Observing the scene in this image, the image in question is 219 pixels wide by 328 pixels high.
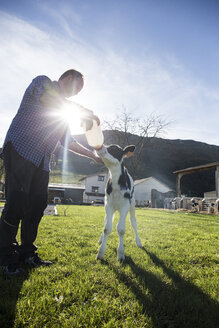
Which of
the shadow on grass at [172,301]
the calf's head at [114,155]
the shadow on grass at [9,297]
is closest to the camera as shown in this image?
the shadow on grass at [9,297]

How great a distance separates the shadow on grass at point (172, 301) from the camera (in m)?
1.95

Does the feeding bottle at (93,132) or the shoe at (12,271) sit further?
the feeding bottle at (93,132)

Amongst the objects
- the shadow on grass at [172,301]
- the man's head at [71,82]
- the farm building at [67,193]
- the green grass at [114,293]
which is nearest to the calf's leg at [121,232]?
the green grass at [114,293]

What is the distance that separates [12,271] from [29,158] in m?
1.50

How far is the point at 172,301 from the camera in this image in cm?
228

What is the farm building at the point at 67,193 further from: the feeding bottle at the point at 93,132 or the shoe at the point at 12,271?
the shoe at the point at 12,271

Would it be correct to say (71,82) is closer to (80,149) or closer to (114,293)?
(80,149)

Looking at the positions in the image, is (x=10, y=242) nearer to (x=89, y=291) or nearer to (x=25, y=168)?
(x=25, y=168)

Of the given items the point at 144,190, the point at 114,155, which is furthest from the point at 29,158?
the point at 144,190

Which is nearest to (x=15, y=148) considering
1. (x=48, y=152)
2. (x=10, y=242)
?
(x=48, y=152)

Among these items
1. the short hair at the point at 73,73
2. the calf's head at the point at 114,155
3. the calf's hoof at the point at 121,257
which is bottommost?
the calf's hoof at the point at 121,257

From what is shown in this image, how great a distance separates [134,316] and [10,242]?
1.90 metres

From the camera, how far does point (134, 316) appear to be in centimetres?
201

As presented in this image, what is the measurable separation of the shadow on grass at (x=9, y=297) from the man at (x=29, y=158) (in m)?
0.20
